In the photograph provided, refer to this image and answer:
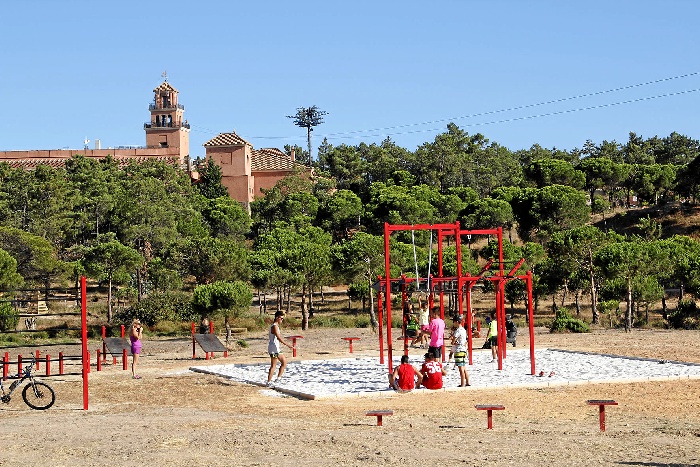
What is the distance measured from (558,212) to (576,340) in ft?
137

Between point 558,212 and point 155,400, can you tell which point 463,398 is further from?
point 558,212

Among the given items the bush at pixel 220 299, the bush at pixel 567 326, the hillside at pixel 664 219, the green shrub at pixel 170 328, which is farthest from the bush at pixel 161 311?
the hillside at pixel 664 219

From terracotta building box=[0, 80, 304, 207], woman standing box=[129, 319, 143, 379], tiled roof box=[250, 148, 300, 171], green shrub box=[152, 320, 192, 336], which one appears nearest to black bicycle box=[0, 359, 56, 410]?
woman standing box=[129, 319, 143, 379]

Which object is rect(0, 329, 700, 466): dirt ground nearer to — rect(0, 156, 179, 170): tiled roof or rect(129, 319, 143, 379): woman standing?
rect(129, 319, 143, 379): woman standing

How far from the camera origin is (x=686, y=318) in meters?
46.1

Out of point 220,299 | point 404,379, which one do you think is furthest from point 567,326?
point 404,379

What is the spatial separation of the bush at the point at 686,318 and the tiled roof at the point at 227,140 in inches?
2304

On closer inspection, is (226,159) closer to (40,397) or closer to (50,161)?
(50,161)

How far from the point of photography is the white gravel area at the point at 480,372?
69.9 feet

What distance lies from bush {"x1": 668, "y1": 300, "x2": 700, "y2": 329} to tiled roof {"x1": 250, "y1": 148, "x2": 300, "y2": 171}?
191 feet

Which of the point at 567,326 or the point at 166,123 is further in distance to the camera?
the point at 166,123

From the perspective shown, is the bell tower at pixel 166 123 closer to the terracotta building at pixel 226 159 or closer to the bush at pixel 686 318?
the terracotta building at pixel 226 159

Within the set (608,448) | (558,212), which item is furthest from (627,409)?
(558,212)

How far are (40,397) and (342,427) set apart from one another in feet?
20.5
